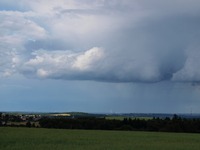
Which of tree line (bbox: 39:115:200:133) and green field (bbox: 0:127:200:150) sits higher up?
tree line (bbox: 39:115:200:133)

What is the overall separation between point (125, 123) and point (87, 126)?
1227 cm

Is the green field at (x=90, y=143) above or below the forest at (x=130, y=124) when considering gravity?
below

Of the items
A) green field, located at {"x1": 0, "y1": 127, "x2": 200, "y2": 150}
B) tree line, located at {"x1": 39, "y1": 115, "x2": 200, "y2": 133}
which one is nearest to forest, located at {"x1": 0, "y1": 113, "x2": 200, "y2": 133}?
tree line, located at {"x1": 39, "y1": 115, "x2": 200, "y2": 133}

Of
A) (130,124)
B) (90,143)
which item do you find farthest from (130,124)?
(90,143)

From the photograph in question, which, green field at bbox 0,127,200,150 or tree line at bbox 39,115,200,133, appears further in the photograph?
tree line at bbox 39,115,200,133

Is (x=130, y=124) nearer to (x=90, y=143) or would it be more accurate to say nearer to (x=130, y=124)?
(x=130, y=124)

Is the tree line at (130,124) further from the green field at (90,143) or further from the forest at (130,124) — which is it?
the green field at (90,143)

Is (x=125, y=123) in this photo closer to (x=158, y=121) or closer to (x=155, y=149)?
(x=158, y=121)

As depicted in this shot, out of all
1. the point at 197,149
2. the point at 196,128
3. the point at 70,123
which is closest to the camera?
the point at 197,149

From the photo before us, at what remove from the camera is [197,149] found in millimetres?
37375

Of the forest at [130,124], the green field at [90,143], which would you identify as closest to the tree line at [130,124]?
the forest at [130,124]

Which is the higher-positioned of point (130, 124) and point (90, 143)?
point (130, 124)

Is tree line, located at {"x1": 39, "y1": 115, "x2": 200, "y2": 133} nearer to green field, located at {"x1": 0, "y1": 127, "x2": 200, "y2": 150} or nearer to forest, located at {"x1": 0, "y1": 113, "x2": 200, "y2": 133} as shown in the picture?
forest, located at {"x1": 0, "y1": 113, "x2": 200, "y2": 133}

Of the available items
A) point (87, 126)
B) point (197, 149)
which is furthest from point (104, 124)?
point (197, 149)
